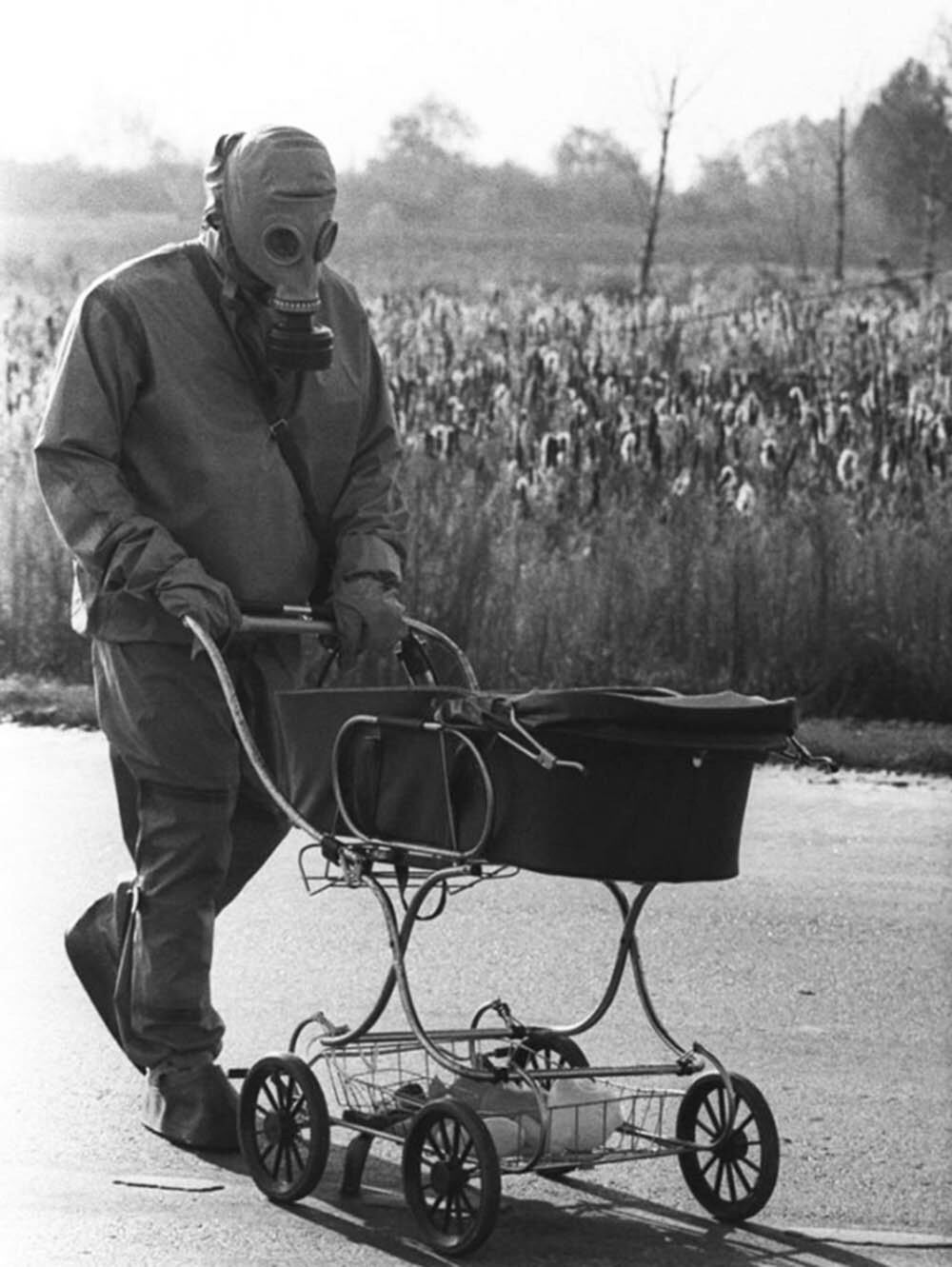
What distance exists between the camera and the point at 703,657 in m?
11.8

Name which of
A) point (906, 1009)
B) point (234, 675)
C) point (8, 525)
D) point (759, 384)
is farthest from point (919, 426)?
point (234, 675)

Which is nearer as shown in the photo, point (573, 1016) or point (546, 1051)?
point (546, 1051)

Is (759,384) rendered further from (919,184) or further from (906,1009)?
(906,1009)

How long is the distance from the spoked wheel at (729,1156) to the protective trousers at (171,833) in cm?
103

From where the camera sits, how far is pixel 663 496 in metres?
13.8

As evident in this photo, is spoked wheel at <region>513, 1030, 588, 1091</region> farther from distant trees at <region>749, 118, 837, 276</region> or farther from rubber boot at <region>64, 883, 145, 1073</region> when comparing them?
distant trees at <region>749, 118, 837, 276</region>

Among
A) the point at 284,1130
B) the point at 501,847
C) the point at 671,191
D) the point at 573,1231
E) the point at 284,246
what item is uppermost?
the point at 671,191

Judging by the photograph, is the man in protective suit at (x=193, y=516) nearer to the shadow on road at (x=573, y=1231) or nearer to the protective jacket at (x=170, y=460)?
the protective jacket at (x=170, y=460)

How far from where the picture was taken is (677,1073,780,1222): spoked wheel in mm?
4918

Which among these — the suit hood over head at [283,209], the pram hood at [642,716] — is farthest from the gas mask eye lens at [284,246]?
the pram hood at [642,716]

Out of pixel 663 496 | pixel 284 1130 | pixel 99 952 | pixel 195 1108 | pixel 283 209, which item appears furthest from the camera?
pixel 663 496

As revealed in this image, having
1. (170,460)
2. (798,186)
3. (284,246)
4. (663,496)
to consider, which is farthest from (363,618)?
(798,186)

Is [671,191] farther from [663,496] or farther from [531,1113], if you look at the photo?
[531,1113]

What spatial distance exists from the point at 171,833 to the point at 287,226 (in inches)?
48.1
